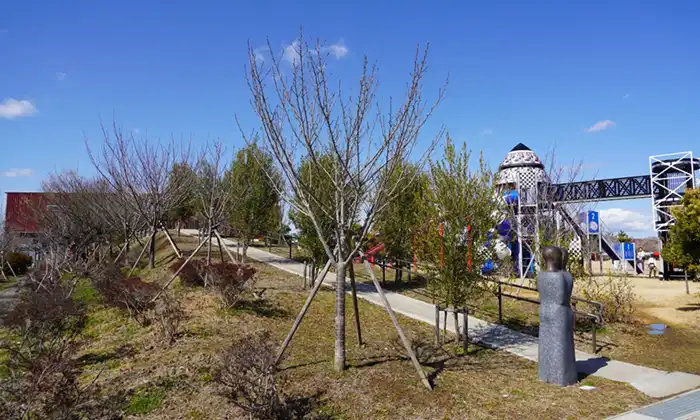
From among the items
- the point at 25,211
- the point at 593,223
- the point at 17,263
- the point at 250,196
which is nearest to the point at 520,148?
the point at 593,223

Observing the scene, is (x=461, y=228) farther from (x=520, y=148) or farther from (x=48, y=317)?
(x=520, y=148)

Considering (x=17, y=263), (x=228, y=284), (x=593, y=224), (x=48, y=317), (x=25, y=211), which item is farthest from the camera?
(x=25, y=211)

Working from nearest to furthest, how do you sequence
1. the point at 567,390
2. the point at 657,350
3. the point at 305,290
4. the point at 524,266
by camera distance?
the point at 567,390 < the point at 657,350 < the point at 305,290 < the point at 524,266

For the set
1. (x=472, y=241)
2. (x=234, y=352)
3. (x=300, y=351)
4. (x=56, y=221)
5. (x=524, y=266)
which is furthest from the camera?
(x=524, y=266)

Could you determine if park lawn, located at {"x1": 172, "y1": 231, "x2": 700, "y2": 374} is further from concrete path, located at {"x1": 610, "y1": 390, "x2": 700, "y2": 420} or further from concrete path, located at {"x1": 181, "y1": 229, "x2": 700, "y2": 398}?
concrete path, located at {"x1": 610, "y1": 390, "x2": 700, "y2": 420}

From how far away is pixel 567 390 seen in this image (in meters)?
6.23

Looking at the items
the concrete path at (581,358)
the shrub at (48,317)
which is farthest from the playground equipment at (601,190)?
the shrub at (48,317)

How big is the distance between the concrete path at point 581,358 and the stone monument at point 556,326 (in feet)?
3.26

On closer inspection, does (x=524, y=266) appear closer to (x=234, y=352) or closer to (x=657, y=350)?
(x=657, y=350)

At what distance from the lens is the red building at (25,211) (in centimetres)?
2491

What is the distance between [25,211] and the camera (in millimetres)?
34156

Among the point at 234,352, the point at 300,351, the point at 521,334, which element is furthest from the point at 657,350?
the point at 234,352

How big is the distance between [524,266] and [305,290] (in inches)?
617

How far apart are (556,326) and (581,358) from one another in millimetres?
2304
